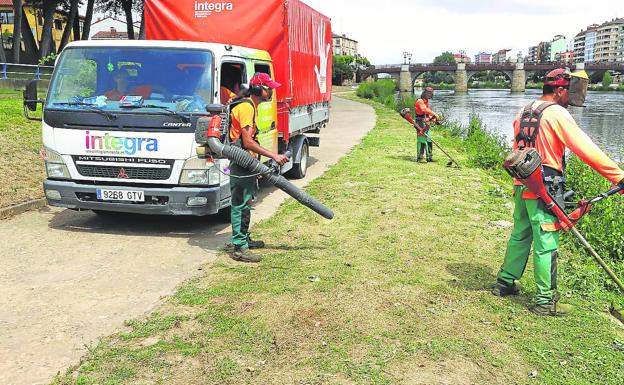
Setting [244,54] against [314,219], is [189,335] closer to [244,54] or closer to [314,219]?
[314,219]

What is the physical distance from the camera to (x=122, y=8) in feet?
137

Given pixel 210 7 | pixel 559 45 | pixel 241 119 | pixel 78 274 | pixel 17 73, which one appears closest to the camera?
pixel 78 274

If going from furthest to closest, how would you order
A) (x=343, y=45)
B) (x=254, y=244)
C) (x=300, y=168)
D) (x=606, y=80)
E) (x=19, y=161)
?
(x=343, y=45)
(x=606, y=80)
(x=300, y=168)
(x=19, y=161)
(x=254, y=244)

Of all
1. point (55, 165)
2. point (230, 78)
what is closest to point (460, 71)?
point (230, 78)

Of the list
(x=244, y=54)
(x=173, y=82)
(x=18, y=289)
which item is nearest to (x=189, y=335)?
(x=18, y=289)

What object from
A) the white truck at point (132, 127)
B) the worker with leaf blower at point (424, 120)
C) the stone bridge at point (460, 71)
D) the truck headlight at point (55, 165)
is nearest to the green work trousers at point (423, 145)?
the worker with leaf blower at point (424, 120)

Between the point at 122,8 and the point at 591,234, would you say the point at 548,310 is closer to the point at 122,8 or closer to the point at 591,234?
the point at 591,234

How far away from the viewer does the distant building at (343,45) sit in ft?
530

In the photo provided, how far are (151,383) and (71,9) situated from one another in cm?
3726

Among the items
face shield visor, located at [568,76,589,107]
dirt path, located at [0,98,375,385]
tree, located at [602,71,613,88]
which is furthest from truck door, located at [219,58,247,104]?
tree, located at [602,71,613,88]

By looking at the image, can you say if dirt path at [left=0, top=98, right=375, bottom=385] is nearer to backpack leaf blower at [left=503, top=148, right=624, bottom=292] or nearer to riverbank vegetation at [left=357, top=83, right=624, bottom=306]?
backpack leaf blower at [left=503, top=148, right=624, bottom=292]

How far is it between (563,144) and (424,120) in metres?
7.73

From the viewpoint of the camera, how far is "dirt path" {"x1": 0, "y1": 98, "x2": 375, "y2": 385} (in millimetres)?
3978

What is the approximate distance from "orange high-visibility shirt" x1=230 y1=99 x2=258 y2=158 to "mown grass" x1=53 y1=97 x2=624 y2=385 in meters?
1.31
